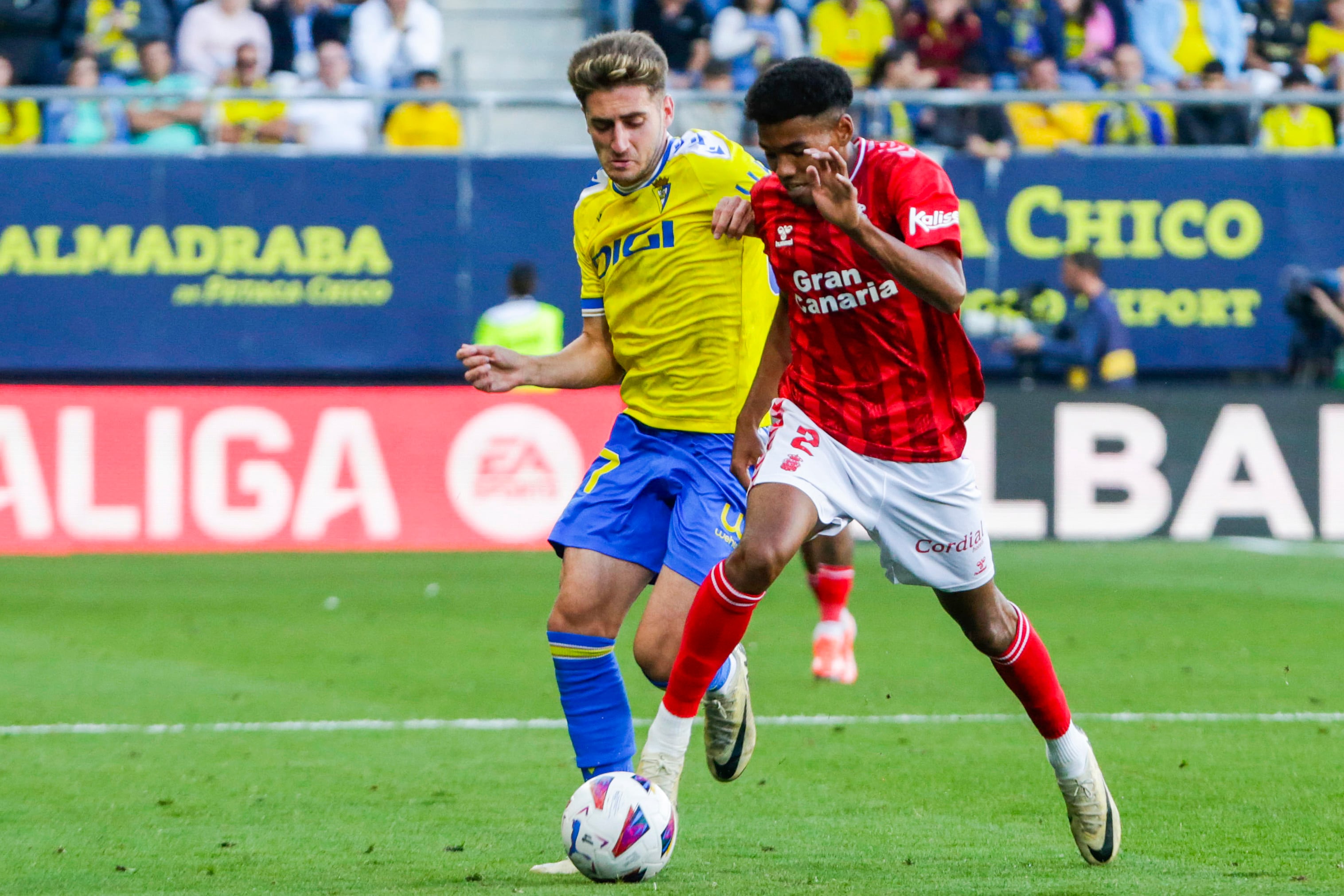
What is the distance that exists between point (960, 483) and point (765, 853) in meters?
1.03

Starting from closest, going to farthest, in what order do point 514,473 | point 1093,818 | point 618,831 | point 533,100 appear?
point 618,831 < point 1093,818 < point 514,473 < point 533,100

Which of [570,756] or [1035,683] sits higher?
[1035,683]

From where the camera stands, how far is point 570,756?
20.2ft

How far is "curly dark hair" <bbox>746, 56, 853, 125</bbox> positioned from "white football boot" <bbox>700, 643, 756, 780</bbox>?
166 centimetres

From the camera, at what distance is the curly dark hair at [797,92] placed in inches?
172

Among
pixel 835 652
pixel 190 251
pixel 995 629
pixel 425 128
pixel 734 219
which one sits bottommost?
pixel 190 251

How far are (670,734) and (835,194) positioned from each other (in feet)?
4.49

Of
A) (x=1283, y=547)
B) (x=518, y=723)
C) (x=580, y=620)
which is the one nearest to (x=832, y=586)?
(x=518, y=723)

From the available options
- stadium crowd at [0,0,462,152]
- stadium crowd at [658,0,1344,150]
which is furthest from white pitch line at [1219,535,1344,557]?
stadium crowd at [0,0,462,152]

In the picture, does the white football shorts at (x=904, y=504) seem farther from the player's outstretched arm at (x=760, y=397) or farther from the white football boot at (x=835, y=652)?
the white football boot at (x=835, y=652)

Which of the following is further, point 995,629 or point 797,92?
point 995,629

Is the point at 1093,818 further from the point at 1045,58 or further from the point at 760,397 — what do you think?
the point at 1045,58

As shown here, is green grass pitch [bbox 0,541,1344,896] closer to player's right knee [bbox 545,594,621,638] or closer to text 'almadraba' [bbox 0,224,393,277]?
player's right knee [bbox 545,594,621,638]

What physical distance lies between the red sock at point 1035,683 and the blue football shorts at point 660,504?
0.80m
